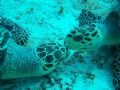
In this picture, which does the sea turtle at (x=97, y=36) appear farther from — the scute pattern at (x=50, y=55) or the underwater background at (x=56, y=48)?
the scute pattern at (x=50, y=55)

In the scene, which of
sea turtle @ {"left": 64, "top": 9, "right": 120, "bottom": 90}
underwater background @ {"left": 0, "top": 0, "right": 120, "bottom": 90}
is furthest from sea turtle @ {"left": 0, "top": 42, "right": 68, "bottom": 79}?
sea turtle @ {"left": 64, "top": 9, "right": 120, "bottom": 90}

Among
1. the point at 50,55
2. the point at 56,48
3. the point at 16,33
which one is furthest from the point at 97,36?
the point at 16,33

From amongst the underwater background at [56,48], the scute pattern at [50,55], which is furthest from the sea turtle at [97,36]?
the scute pattern at [50,55]

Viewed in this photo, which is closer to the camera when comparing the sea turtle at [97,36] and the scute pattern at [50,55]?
the scute pattern at [50,55]

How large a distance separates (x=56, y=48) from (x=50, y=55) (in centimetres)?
13

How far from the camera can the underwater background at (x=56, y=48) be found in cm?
327

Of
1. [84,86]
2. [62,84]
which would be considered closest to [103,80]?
[84,86]

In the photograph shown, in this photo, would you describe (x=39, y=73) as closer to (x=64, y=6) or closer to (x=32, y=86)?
(x=32, y=86)

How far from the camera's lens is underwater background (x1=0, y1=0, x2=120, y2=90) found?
3.27m

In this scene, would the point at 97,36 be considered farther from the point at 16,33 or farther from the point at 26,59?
the point at 16,33

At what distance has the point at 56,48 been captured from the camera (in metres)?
3.31

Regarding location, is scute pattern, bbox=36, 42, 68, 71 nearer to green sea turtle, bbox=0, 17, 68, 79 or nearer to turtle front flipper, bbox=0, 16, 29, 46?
green sea turtle, bbox=0, 17, 68, 79

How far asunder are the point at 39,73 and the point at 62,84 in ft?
1.27

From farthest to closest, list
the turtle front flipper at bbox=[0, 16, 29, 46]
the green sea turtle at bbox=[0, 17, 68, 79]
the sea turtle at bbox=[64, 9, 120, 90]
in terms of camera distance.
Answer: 1. the turtle front flipper at bbox=[0, 16, 29, 46]
2. the sea turtle at bbox=[64, 9, 120, 90]
3. the green sea turtle at bbox=[0, 17, 68, 79]
